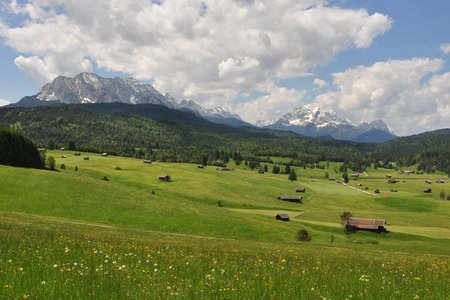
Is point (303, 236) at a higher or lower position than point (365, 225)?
higher

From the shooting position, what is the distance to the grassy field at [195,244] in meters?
13.6

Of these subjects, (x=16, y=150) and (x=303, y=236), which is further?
(x=16, y=150)

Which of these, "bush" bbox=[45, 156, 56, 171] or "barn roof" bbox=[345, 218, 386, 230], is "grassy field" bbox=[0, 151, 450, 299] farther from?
"bush" bbox=[45, 156, 56, 171]

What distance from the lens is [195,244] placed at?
35.0 metres

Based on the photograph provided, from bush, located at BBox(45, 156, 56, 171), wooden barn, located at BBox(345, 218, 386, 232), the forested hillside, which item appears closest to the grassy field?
wooden barn, located at BBox(345, 218, 386, 232)

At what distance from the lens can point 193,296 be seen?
12031 millimetres

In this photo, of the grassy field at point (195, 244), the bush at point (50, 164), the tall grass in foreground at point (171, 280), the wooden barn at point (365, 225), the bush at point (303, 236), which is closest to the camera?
the tall grass in foreground at point (171, 280)

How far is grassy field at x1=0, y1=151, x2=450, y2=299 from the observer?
44.7 feet

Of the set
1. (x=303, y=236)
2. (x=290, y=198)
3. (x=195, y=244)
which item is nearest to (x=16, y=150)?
(x=303, y=236)

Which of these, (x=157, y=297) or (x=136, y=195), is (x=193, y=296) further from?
(x=136, y=195)

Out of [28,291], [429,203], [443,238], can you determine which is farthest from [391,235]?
[28,291]

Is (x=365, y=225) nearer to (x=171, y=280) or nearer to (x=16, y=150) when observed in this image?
(x=16, y=150)

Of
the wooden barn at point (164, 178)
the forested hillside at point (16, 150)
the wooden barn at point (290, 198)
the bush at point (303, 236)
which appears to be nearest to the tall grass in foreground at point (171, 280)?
the bush at point (303, 236)

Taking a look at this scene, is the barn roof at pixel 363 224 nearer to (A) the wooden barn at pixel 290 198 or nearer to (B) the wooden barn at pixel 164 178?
(A) the wooden barn at pixel 290 198
